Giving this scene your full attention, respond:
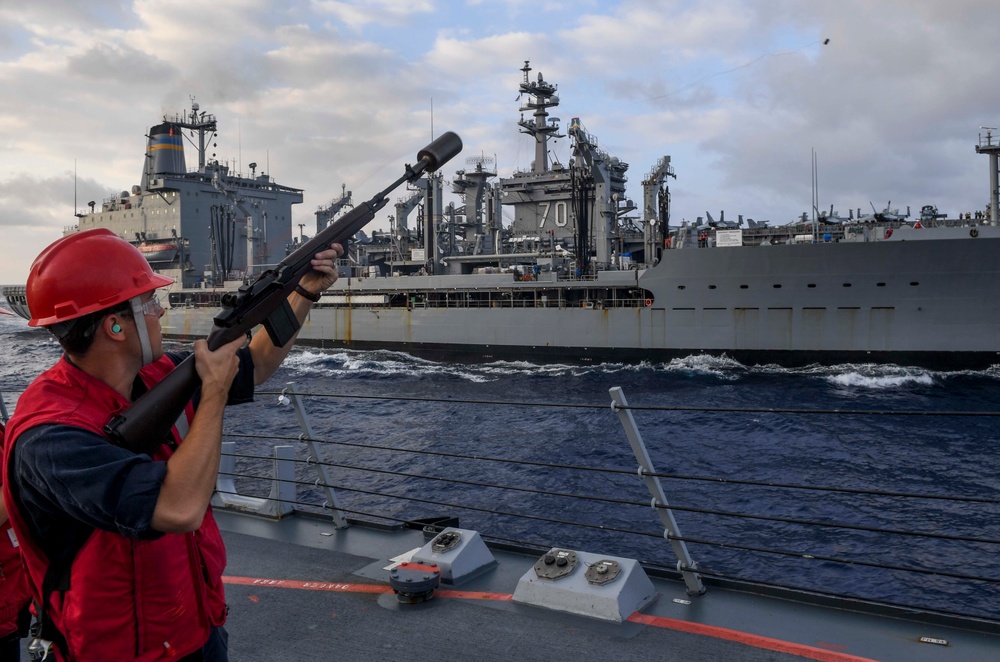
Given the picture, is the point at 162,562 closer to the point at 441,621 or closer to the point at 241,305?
the point at 241,305

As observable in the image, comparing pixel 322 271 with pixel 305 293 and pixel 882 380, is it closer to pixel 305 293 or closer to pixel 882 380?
pixel 305 293

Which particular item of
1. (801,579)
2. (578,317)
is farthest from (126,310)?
(578,317)

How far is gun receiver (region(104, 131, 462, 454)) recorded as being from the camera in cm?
133

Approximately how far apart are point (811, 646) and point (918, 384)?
17186 mm

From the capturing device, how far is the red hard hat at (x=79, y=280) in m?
1.43

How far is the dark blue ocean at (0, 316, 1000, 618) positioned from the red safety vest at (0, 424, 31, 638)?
1.12 m

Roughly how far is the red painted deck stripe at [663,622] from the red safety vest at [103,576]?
5.57 feet

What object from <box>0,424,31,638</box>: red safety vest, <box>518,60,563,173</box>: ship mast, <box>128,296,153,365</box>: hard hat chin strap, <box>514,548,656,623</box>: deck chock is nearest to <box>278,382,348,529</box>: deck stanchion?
<box>514,548,656,623</box>: deck chock

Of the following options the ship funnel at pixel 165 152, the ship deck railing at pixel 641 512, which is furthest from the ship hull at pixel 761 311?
the ship funnel at pixel 165 152

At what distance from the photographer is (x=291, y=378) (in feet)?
69.1

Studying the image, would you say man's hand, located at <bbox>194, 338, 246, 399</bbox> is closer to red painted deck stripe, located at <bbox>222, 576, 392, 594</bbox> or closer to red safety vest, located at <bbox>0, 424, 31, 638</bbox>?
red safety vest, located at <bbox>0, 424, 31, 638</bbox>

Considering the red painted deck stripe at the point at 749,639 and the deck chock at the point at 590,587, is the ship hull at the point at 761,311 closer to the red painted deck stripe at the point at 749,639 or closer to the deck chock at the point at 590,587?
the deck chock at the point at 590,587

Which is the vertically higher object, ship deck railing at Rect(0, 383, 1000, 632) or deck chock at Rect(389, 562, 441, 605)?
deck chock at Rect(389, 562, 441, 605)

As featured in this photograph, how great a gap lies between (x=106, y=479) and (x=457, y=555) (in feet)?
7.18
